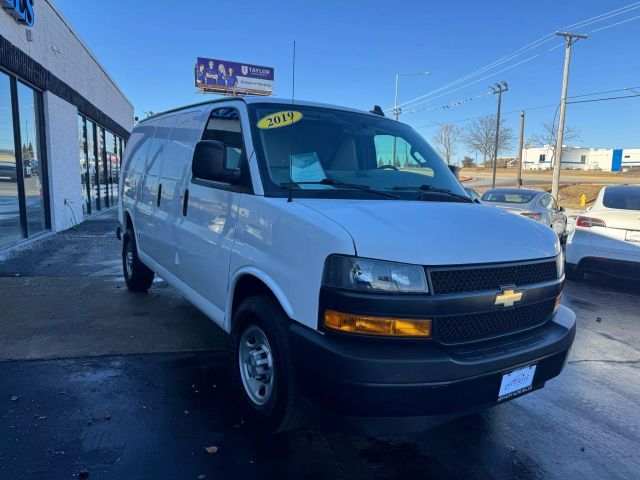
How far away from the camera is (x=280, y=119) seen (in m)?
3.41

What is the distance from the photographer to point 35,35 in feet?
32.1

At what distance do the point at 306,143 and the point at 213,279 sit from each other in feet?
4.06

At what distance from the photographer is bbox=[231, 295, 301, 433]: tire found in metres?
2.58

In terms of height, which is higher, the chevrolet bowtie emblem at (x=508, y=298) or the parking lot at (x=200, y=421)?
the chevrolet bowtie emblem at (x=508, y=298)

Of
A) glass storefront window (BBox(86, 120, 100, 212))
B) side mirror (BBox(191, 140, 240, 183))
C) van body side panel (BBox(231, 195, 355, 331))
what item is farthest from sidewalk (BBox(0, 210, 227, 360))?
glass storefront window (BBox(86, 120, 100, 212))

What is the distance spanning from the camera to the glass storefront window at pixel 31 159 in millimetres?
9641

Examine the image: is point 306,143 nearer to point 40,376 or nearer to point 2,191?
point 40,376

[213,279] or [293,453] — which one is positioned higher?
[213,279]

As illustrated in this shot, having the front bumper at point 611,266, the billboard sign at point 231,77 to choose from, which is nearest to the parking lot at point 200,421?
the front bumper at point 611,266

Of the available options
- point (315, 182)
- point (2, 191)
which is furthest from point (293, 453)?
point (2, 191)

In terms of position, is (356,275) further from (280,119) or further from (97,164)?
(97,164)

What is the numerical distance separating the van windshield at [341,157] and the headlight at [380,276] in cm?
83

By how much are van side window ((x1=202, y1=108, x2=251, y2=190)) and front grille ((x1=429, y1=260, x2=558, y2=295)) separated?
1.43 m

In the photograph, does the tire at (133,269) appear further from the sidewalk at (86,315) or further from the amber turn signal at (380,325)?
the amber turn signal at (380,325)
